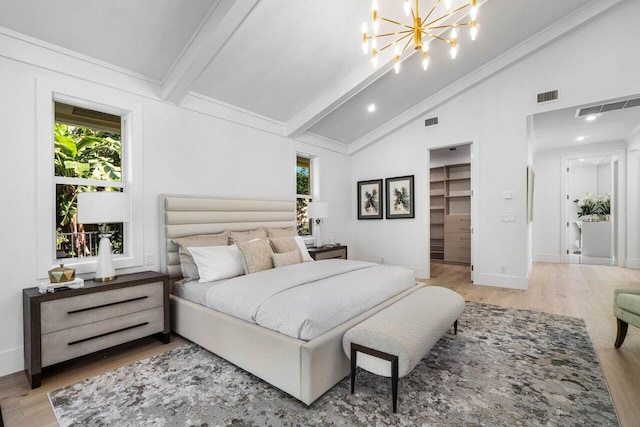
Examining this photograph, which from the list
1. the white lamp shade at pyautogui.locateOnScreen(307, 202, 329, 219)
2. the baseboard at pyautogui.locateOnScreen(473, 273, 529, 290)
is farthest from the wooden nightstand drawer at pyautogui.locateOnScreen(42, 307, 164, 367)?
the baseboard at pyautogui.locateOnScreen(473, 273, 529, 290)

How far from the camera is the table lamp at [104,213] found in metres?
2.45

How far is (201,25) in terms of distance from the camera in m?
2.70

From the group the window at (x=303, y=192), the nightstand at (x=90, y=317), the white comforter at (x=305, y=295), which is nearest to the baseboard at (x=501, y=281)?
the white comforter at (x=305, y=295)

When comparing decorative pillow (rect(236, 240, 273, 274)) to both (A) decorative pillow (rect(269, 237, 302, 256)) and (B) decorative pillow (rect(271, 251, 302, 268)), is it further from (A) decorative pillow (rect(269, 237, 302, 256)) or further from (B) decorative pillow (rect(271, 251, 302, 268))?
(A) decorative pillow (rect(269, 237, 302, 256))

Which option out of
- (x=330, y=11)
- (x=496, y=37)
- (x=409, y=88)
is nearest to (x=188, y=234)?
(x=330, y=11)

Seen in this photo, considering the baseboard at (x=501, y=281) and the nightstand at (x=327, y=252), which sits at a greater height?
the nightstand at (x=327, y=252)

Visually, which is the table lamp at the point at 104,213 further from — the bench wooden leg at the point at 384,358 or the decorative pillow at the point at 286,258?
the bench wooden leg at the point at 384,358

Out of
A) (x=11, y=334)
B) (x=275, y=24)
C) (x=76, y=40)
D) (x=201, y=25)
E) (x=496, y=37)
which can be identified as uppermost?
(x=496, y=37)

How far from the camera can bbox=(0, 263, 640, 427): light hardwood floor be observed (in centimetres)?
189

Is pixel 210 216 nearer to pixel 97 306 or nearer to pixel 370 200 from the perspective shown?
pixel 97 306

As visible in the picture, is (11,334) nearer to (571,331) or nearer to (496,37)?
(571,331)

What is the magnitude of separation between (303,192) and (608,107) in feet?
15.5

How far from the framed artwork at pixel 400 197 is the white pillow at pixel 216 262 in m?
3.57

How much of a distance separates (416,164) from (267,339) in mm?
4530
